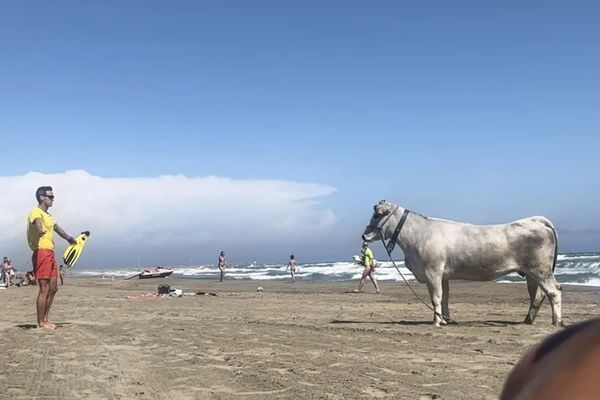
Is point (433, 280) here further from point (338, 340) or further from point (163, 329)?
point (163, 329)

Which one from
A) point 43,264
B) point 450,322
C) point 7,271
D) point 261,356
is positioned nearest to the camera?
point 261,356

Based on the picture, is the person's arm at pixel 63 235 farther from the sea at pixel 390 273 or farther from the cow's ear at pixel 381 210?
the sea at pixel 390 273

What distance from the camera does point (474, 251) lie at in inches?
419

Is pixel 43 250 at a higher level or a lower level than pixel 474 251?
higher

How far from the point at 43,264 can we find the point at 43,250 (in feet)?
0.85

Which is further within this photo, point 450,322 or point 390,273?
point 390,273

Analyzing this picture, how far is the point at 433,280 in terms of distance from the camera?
10.8 m

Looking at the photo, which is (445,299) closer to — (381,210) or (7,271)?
(381,210)

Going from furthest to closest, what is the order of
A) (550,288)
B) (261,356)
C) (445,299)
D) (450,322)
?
(445,299)
(450,322)
(550,288)
(261,356)

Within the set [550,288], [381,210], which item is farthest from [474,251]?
[381,210]

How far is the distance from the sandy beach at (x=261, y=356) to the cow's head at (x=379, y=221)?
1719 mm

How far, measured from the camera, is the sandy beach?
19.3 ft

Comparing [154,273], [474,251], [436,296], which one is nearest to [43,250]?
[436,296]

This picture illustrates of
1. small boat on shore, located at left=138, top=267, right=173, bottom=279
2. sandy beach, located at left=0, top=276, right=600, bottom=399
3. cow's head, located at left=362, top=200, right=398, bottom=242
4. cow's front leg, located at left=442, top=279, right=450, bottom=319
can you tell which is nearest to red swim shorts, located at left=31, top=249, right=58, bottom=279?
sandy beach, located at left=0, top=276, right=600, bottom=399
